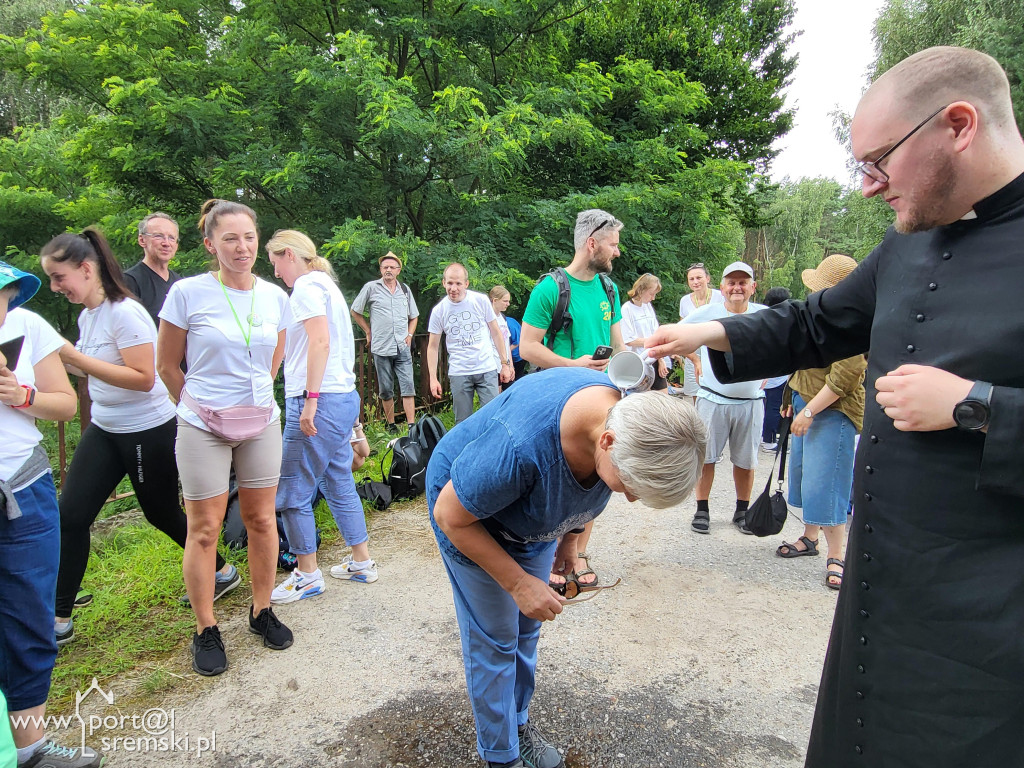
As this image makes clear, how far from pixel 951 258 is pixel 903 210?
16cm

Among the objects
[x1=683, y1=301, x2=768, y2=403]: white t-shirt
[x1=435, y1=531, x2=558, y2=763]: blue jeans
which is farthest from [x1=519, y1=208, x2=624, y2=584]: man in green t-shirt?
[x1=435, y1=531, x2=558, y2=763]: blue jeans

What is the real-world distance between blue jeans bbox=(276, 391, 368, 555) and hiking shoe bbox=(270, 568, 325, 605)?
0.15m

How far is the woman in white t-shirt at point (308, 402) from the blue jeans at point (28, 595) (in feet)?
4.45

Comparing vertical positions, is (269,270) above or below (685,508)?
above

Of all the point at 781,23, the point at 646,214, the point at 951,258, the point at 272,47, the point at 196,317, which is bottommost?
the point at 196,317

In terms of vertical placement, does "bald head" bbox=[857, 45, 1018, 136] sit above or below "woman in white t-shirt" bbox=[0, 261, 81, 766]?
above

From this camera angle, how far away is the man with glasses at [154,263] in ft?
12.8

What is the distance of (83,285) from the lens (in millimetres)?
3023

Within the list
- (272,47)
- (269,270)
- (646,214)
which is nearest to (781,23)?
(646,214)

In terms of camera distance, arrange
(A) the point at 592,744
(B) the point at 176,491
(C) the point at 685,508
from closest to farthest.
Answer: (A) the point at 592,744
(B) the point at 176,491
(C) the point at 685,508

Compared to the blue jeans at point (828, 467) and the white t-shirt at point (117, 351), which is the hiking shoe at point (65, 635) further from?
the blue jeans at point (828, 467)

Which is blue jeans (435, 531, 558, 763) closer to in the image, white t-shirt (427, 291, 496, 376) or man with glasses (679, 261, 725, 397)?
white t-shirt (427, 291, 496, 376)

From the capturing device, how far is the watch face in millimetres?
1216

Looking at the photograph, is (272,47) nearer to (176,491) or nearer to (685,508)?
(176,491)
